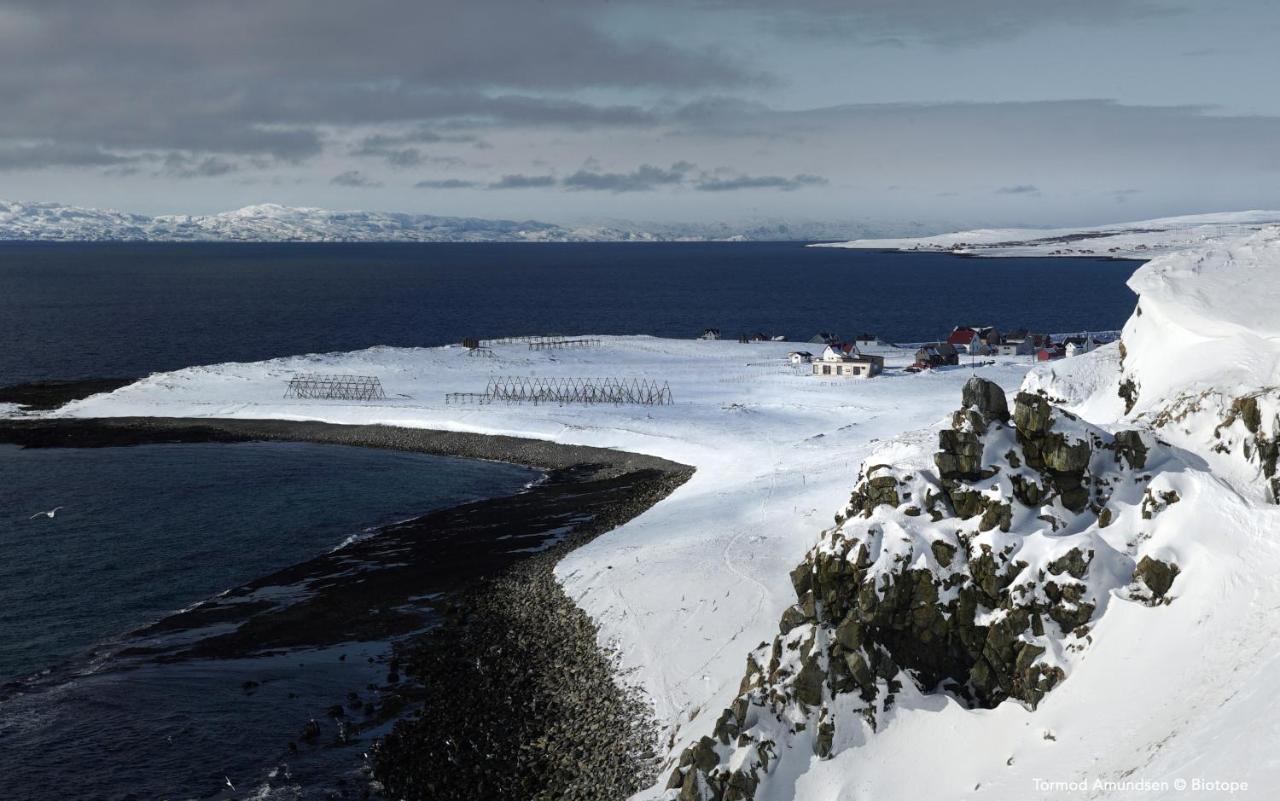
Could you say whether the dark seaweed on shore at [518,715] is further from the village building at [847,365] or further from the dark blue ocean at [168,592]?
the village building at [847,365]

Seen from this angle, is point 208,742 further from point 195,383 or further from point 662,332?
point 662,332

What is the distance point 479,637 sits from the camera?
42.5 m

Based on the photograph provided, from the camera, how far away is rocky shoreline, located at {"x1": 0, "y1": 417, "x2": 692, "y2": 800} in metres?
32.4

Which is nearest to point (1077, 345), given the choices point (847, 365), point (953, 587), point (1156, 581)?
point (847, 365)

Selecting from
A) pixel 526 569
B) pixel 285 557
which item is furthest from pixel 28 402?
pixel 526 569

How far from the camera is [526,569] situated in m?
51.1

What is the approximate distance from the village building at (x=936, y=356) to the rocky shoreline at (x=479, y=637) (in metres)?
48.2

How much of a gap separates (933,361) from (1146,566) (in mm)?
87475

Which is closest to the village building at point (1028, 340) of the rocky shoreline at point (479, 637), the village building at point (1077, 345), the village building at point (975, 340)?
the village building at point (975, 340)

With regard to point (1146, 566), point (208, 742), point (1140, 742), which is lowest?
point (208, 742)

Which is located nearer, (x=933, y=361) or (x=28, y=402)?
(x=28, y=402)

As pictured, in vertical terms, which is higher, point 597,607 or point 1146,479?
point 1146,479

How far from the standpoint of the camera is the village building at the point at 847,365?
4136 inches

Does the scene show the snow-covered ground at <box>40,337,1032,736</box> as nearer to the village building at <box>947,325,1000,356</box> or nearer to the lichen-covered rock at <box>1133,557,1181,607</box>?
the village building at <box>947,325,1000,356</box>
